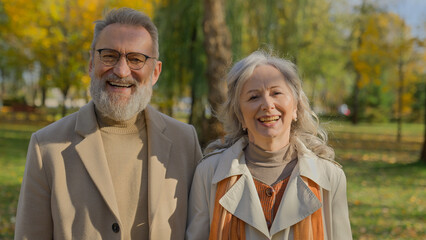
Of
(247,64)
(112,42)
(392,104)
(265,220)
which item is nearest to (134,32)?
(112,42)

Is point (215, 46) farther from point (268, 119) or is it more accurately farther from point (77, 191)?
point (77, 191)

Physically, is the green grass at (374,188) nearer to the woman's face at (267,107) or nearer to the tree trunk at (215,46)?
the woman's face at (267,107)

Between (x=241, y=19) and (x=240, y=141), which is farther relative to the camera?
(x=241, y=19)

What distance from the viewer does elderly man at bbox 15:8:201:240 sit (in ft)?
8.00

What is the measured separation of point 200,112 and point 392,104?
27187 mm

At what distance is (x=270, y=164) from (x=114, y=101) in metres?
1.01

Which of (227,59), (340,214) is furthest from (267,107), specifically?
(227,59)

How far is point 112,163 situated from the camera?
255cm

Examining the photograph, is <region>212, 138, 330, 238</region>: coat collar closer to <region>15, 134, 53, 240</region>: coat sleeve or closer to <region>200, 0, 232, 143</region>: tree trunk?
<region>15, 134, 53, 240</region>: coat sleeve

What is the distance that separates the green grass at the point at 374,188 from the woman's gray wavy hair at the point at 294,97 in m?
0.33

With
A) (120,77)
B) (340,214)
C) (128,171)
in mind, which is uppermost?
(120,77)

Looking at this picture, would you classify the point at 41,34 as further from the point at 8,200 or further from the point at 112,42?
the point at 112,42

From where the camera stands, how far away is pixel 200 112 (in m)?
11.6

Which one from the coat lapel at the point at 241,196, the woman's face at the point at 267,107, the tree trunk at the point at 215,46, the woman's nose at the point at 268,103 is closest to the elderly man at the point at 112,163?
the coat lapel at the point at 241,196
